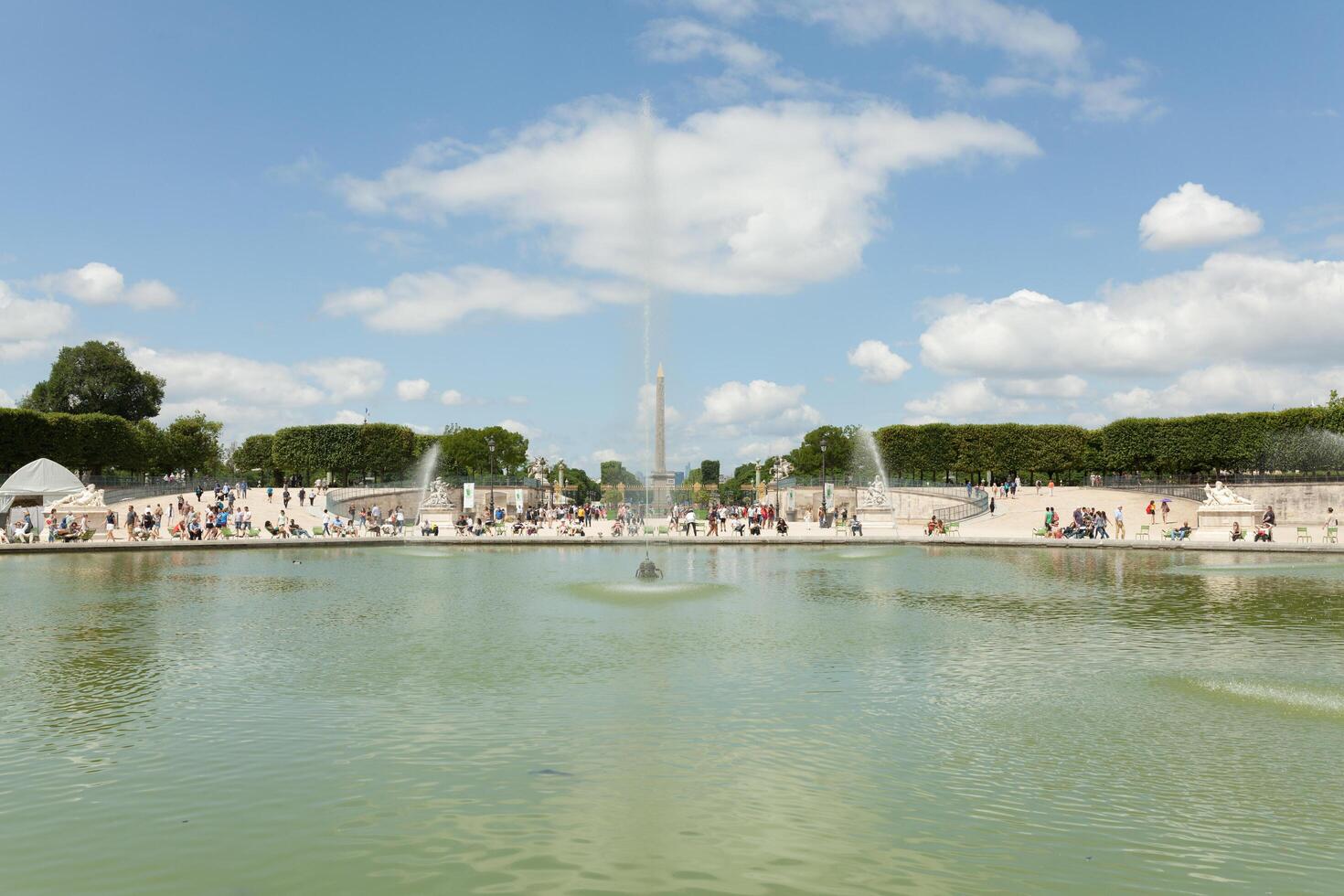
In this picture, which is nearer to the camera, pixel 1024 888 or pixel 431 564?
pixel 1024 888

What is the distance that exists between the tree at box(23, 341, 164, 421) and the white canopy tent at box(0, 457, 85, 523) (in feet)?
103

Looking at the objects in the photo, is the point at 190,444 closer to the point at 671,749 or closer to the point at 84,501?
the point at 84,501

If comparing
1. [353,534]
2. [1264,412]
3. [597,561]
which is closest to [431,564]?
[597,561]

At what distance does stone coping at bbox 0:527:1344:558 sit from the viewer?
29.6 metres

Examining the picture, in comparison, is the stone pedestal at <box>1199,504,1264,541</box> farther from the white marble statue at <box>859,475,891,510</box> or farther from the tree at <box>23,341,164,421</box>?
the tree at <box>23,341,164,421</box>

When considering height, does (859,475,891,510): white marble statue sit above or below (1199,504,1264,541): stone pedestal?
above

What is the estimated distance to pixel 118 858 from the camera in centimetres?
595

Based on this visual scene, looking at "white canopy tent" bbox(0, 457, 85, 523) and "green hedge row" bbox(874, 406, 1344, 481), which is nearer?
"white canopy tent" bbox(0, 457, 85, 523)

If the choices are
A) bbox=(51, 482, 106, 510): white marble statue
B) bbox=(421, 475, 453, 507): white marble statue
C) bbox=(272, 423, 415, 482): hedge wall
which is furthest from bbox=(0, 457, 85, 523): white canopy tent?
bbox=(272, 423, 415, 482): hedge wall

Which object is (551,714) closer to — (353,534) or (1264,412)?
(353,534)

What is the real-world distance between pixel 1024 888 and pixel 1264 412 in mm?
58379

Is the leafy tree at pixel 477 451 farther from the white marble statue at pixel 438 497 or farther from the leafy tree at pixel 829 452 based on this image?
the white marble statue at pixel 438 497

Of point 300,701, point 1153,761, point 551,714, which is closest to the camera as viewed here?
point 1153,761

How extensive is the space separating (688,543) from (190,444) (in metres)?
60.0
